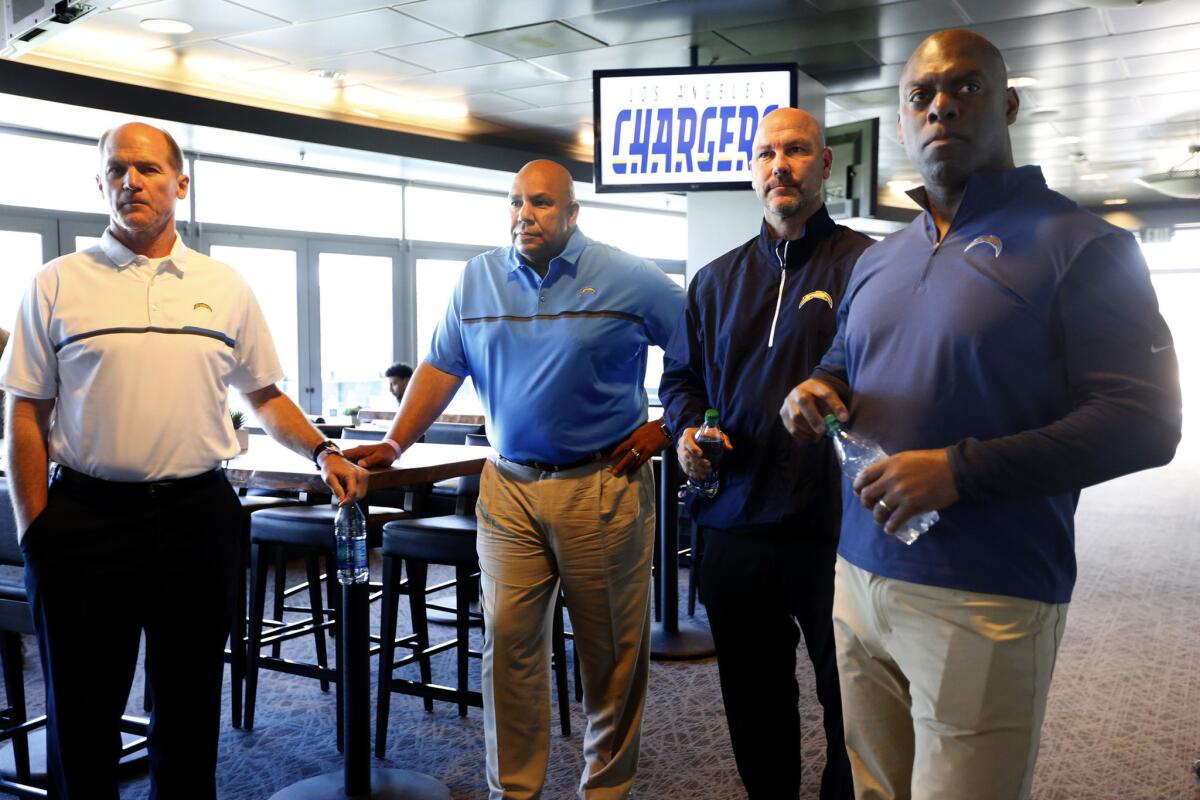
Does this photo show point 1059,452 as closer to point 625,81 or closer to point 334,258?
point 625,81

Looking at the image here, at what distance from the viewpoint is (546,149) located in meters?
9.40

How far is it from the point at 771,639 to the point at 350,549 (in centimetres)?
113

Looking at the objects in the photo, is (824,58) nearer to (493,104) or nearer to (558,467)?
(493,104)

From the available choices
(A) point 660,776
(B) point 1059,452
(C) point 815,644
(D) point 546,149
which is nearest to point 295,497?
(A) point 660,776

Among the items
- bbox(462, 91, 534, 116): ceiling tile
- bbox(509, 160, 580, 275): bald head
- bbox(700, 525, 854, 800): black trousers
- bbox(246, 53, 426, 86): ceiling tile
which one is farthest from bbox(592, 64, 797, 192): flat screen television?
bbox(700, 525, 854, 800): black trousers

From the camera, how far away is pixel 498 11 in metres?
5.57

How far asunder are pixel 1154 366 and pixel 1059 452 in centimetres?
17

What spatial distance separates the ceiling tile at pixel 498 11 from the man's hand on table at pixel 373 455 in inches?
144

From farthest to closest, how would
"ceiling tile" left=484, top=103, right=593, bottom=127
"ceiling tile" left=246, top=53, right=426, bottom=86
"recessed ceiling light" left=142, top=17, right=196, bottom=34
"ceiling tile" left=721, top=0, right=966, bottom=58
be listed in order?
1. "ceiling tile" left=484, top=103, right=593, bottom=127
2. "ceiling tile" left=246, top=53, right=426, bottom=86
3. "recessed ceiling light" left=142, top=17, right=196, bottom=34
4. "ceiling tile" left=721, top=0, right=966, bottom=58

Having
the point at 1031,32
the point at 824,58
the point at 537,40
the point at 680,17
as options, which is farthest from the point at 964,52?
the point at 824,58

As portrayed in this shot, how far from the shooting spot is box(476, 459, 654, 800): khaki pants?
8.04ft

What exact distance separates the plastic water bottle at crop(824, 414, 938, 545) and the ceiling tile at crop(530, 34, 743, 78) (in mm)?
4965

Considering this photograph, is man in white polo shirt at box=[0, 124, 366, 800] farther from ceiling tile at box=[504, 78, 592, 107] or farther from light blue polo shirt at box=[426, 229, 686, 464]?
ceiling tile at box=[504, 78, 592, 107]

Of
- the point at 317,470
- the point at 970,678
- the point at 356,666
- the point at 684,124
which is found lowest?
the point at 356,666
